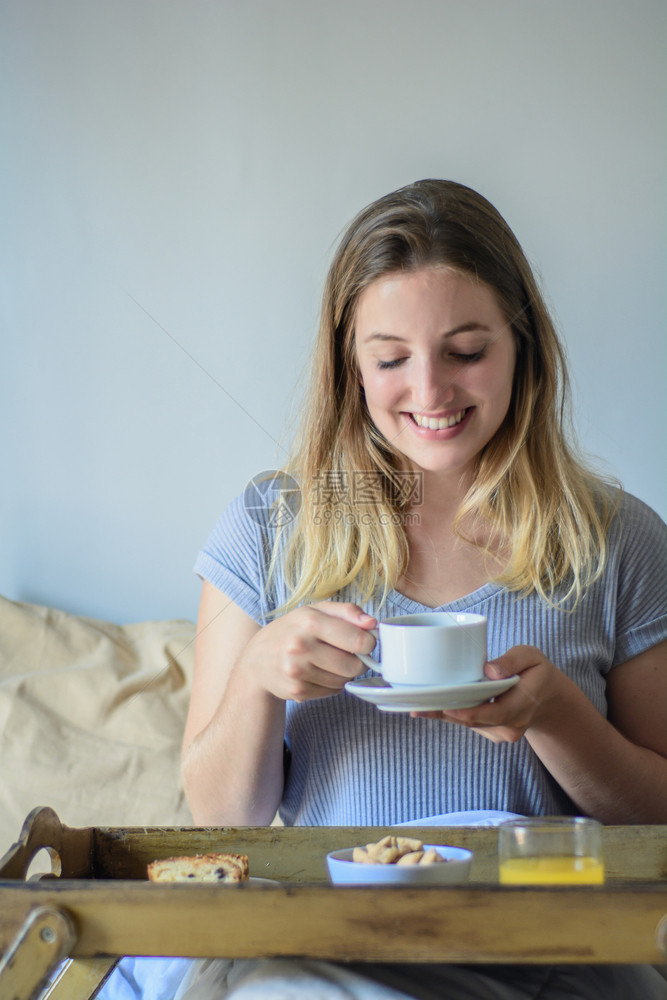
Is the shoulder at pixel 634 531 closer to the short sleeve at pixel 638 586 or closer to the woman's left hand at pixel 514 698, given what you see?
the short sleeve at pixel 638 586

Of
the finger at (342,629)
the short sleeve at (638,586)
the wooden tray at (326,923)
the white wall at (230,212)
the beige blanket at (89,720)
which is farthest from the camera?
the white wall at (230,212)

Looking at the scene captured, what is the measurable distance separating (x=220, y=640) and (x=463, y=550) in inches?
12.6

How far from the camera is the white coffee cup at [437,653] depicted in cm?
71

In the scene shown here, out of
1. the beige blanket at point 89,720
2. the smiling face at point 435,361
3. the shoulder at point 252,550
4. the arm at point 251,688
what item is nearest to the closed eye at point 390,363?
the smiling face at point 435,361

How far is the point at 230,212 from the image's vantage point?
5.92ft

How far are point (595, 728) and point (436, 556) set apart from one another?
290 millimetres

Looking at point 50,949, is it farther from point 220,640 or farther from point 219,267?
point 219,267

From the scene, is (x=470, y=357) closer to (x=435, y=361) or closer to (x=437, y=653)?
(x=435, y=361)

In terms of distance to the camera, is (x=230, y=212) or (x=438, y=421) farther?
(x=230, y=212)

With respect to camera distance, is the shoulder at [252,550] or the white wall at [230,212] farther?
the white wall at [230,212]

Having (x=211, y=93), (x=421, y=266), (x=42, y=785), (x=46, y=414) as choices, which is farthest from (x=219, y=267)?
(x=42, y=785)

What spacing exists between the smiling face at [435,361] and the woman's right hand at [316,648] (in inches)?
12.2

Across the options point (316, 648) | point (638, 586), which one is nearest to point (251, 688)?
point (316, 648)

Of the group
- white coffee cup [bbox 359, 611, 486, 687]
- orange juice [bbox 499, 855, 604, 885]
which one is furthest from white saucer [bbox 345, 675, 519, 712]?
orange juice [bbox 499, 855, 604, 885]
